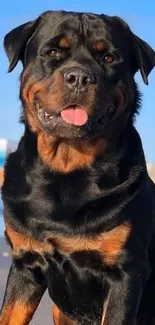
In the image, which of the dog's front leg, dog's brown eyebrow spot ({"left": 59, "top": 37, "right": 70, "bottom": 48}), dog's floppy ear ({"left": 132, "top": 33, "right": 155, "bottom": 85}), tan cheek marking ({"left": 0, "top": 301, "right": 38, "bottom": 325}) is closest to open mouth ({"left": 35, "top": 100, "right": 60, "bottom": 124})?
dog's brown eyebrow spot ({"left": 59, "top": 37, "right": 70, "bottom": 48})

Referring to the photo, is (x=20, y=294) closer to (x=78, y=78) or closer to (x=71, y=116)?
(x=71, y=116)

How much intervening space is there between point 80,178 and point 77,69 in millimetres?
736

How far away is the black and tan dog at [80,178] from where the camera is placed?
4.90 metres

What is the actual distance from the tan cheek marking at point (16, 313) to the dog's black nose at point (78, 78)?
1486 millimetres

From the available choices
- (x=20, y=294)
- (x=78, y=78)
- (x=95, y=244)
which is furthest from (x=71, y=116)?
(x=20, y=294)

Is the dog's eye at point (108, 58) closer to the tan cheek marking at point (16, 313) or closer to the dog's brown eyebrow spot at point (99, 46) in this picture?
the dog's brown eyebrow spot at point (99, 46)

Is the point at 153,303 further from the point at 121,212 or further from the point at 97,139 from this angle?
the point at 97,139

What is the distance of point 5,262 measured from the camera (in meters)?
8.13

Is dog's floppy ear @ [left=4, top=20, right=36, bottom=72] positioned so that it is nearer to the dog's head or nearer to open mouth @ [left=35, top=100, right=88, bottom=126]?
the dog's head

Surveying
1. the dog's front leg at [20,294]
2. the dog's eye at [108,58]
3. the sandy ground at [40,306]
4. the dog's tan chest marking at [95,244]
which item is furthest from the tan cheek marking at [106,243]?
the sandy ground at [40,306]

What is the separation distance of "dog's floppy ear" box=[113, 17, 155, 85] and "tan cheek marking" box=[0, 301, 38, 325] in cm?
167

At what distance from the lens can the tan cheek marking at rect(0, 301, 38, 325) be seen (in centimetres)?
524

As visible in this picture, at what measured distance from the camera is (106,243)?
16.0 feet

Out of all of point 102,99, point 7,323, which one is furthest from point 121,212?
point 7,323
